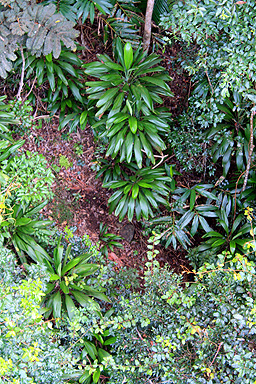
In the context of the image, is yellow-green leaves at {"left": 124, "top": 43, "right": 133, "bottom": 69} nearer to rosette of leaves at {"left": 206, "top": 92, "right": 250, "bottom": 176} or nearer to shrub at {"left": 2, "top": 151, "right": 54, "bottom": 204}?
rosette of leaves at {"left": 206, "top": 92, "right": 250, "bottom": 176}

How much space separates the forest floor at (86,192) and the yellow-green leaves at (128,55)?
1.02m

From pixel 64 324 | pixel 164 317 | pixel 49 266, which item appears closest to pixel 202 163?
pixel 164 317

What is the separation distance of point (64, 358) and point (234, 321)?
1.25 meters

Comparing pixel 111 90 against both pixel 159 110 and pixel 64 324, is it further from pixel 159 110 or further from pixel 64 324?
pixel 64 324

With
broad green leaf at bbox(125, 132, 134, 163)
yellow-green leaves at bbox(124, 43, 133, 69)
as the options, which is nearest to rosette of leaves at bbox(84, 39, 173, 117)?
yellow-green leaves at bbox(124, 43, 133, 69)

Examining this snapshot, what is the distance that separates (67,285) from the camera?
2.61 meters

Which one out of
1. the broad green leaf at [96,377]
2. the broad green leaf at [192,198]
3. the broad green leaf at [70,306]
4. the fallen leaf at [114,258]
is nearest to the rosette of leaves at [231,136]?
the broad green leaf at [192,198]

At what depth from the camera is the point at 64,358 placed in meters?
2.05

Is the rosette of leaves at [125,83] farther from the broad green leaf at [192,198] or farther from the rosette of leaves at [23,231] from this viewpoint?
the rosette of leaves at [23,231]

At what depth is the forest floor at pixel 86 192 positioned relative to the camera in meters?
3.51

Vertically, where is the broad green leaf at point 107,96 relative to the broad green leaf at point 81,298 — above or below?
above

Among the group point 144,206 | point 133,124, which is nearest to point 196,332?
point 144,206

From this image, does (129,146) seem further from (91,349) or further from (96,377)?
(96,377)

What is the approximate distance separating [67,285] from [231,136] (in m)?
2.36
